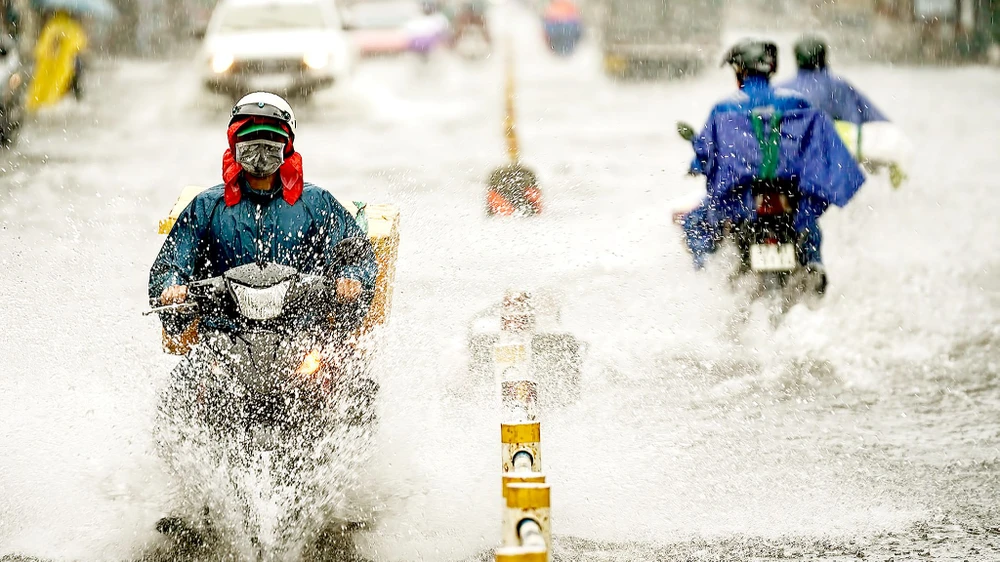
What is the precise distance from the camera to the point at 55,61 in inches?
835

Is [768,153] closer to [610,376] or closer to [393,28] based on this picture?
[610,376]

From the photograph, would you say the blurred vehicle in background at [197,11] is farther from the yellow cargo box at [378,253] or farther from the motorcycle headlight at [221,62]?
the yellow cargo box at [378,253]

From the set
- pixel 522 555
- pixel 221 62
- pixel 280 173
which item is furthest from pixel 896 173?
pixel 221 62

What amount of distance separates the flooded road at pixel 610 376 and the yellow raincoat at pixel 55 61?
16.6ft

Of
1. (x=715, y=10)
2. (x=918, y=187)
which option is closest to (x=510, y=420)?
(x=918, y=187)

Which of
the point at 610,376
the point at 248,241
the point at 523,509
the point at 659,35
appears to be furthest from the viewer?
the point at 659,35

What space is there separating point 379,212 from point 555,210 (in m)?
5.68

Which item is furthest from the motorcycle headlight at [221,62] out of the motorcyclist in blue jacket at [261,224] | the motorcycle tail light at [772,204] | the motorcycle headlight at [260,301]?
the motorcycle headlight at [260,301]

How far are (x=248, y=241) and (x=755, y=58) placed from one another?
11.0 feet

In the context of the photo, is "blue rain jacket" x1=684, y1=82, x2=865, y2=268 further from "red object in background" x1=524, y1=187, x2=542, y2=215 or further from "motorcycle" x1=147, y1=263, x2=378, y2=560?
"red object in background" x1=524, y1=187, x2=542, y2=215

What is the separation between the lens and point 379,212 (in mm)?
7090

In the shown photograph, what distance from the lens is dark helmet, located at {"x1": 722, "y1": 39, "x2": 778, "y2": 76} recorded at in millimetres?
7754

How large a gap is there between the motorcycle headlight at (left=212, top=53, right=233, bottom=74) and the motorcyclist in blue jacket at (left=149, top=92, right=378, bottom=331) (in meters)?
14.8

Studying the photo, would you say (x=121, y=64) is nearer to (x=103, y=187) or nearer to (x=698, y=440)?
(x=103, y=187)
